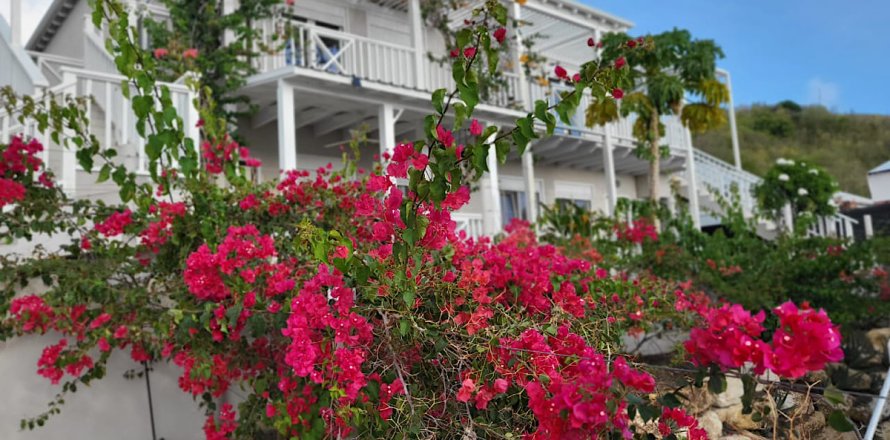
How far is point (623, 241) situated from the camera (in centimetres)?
795

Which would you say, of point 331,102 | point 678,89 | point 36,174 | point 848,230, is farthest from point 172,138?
point 848,230

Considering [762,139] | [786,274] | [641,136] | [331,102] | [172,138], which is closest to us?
[172,138]

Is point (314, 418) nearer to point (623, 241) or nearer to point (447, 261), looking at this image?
point (447, 261)

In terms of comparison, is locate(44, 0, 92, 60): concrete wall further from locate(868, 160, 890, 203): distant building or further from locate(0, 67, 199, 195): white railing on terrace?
locate(868, 160, 890, 203): distant building

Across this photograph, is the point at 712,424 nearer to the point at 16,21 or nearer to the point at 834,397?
the point at 834,397

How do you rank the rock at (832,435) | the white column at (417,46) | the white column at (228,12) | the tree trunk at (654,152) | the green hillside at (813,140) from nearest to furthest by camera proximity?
the rock at (832,435)
the white column at (228,12)
the white column at (417,46)
the tree trunk at (654,152)
the green hillside at (813,140)

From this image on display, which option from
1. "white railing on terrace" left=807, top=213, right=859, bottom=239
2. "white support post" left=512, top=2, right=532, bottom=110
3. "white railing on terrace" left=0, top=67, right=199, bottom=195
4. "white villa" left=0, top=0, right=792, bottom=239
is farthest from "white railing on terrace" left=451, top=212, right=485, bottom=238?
"white railing on terrace" left=807, top=213, right=859, bottom=239

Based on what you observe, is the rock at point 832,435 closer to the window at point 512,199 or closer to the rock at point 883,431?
the rock at point 883,431

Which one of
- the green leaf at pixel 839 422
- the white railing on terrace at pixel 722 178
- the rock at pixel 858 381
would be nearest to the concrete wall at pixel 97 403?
the green leaf at pixel 839 422

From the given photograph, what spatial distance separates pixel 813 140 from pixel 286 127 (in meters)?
40.2

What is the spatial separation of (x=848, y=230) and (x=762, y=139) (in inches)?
1008

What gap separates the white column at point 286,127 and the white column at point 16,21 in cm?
329

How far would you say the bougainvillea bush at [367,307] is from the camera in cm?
200

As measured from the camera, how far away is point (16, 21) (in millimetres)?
8594
